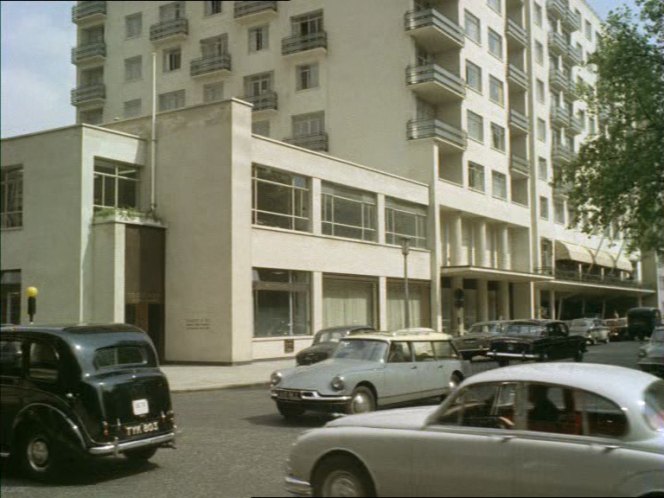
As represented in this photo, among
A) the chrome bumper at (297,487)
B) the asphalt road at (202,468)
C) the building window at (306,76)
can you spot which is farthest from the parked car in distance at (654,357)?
the building window at (306,76)

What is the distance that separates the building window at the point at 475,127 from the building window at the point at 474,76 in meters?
2.31

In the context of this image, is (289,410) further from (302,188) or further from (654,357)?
(302,188)

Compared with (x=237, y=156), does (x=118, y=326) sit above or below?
below

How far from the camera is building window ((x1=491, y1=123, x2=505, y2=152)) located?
4159 centimetres

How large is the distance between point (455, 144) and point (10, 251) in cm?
2334

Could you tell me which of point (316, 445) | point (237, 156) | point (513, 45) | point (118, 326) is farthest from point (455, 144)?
point (316, 445)

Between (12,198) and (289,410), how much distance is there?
1995cm

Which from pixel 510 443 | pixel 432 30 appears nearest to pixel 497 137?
pixel 432 30

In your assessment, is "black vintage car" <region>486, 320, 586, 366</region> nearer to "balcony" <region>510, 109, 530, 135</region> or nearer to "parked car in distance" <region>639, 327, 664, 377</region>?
"parked car in distance" <region>639, 327, 664, 377</region>

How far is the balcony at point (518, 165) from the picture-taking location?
4384 centimetres

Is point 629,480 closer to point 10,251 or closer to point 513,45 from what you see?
point 10,251

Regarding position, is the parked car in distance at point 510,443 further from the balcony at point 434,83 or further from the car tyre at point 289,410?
the balcony at point 434,83

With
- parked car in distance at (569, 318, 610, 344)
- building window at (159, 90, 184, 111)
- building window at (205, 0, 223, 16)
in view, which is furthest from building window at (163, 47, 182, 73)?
parked car in distance at (569, 318, 610, 344)

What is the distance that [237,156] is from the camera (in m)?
25.9
